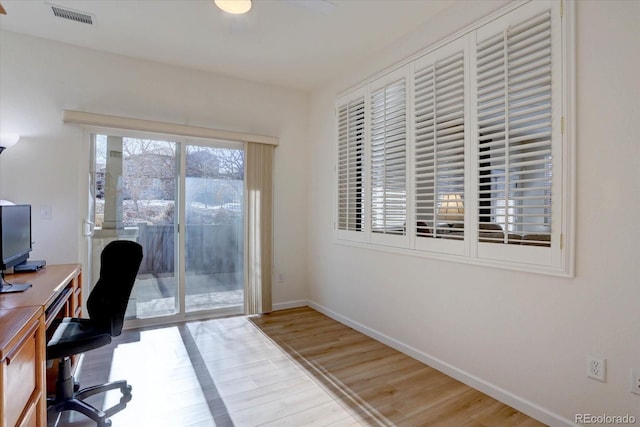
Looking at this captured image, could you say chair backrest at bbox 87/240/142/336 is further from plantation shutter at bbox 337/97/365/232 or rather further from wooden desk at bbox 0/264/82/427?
plantation shutter at bbox 337/97/365/232

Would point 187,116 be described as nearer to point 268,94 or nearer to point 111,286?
point 268,94

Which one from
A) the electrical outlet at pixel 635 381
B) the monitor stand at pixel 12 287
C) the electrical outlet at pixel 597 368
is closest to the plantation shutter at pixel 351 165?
the electrical outlet at pixel 597 368

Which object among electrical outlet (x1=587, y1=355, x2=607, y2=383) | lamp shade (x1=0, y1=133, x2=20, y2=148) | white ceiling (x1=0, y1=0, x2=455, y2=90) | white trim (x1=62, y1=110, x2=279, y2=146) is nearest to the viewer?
electrical outlet (x1=587, y1=355, x2=607, y2=383)

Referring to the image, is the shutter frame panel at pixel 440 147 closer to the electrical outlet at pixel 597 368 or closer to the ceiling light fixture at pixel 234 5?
the electrical outlet at pixel 597 368

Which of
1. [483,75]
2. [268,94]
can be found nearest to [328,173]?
[268,94]

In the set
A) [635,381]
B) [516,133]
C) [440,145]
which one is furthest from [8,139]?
[635,381]

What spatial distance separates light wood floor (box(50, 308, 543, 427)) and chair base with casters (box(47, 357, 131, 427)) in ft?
0.22

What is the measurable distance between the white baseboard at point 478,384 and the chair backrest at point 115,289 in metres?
2.27

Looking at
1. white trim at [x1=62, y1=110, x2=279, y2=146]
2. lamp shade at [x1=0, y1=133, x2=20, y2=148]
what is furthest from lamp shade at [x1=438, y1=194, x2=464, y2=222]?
lamp shade at [x1=0, y1=133, x2=20, y2=148]

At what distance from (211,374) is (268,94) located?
3.29 m

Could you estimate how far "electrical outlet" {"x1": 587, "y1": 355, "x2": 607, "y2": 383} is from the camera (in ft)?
5.78

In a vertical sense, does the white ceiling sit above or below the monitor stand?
above

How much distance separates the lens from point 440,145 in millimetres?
2637

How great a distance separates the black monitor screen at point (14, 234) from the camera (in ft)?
6.42
